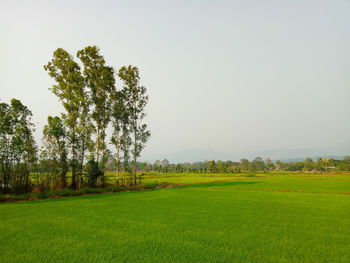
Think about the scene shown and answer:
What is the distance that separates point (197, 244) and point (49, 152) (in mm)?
16322

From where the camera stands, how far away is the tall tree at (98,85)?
19.4m

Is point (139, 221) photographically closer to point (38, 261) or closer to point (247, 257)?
point (38, 261)

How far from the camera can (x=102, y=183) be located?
62.0 feet

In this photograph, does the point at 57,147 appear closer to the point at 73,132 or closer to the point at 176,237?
the point at 73,132

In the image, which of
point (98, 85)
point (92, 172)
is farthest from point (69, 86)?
point (92, 172)

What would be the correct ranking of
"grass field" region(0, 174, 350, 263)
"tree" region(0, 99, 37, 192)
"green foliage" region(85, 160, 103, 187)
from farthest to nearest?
"green foliage" region(85, 160, 103, 187)
"tree" region(0, 99, 37, 192)
"grass field" region(0, 174, 350, 263)

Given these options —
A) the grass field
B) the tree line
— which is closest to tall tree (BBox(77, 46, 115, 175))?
the tree line

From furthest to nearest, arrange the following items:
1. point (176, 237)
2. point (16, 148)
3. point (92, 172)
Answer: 1. point (92, 172)
2. point (16, 148)
3. point (176, 237)

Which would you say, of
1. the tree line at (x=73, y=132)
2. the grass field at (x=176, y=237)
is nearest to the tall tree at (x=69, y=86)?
the tree line at (x=73, y=132)

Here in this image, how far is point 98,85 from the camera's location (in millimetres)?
20062

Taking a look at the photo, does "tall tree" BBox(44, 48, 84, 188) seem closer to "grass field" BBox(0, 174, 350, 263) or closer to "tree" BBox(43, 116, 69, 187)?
"tree" BBox(43, 116, 69, 187)

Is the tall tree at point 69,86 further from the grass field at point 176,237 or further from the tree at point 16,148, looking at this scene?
the grass field at point 176,237

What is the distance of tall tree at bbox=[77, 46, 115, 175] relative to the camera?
19.4 m

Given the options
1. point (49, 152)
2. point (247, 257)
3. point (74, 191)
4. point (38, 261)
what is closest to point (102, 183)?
point (74, 191)
